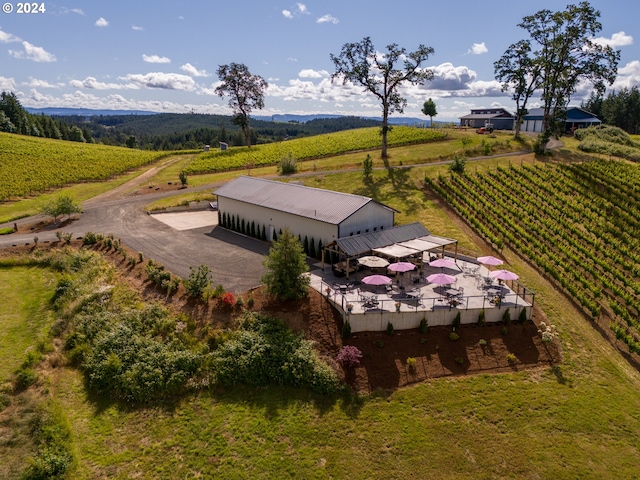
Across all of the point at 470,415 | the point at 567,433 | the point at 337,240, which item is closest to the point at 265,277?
the point at 337,240

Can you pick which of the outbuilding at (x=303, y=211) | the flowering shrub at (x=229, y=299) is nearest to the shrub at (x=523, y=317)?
the outbuilding at (x=303, y=211)

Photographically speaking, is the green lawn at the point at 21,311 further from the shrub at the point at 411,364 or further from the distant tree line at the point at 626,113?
the distant tree line at the point at 626,113

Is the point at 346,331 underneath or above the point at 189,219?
underneath

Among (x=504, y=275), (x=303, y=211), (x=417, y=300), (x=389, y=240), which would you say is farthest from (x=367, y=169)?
(x=417, y=300)

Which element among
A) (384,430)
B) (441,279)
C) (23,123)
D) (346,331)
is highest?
(23,123)

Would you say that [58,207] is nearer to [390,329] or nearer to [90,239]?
[90,239]

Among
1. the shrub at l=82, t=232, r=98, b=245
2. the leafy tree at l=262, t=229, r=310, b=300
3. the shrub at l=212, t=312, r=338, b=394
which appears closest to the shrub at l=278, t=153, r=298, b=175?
the shrub at l=82, t=232, r=98, b=245
